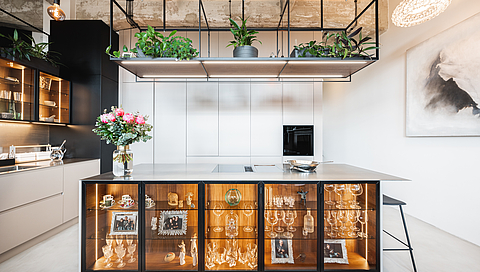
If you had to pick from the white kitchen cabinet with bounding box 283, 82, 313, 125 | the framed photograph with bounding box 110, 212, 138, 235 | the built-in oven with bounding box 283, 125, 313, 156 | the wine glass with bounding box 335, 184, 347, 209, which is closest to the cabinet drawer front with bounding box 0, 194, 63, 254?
the framed photograph with bounding box 110, 212, 138, 235

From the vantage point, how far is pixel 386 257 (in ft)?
8.09

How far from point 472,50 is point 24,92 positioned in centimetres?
561

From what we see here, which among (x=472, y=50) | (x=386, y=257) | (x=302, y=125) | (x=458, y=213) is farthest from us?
(x=302, y=125)

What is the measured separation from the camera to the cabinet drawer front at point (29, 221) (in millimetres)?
2400

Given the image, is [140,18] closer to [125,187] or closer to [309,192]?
[125,187]

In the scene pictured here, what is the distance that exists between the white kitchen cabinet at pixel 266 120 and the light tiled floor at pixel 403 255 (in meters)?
2.33

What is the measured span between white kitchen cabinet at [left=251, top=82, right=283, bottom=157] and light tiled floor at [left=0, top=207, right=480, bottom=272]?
2.33 metres

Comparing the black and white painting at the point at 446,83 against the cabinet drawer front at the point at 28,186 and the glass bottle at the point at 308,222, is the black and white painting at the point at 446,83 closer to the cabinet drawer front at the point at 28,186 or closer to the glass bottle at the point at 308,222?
the glass bottle at the point at 308,222

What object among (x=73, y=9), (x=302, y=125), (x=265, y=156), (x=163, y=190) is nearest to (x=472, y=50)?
(x=302, y=125)

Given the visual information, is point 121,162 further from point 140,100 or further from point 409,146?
point 409,146

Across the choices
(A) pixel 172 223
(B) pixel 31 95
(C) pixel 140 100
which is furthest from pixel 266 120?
(B) pixel 31 95

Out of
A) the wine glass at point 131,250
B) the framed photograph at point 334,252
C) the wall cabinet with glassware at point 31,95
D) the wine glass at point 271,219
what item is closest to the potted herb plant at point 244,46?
the wine glass at point 271,219

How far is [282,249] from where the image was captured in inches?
83.2

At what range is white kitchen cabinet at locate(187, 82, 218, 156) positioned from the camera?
4602 mm
